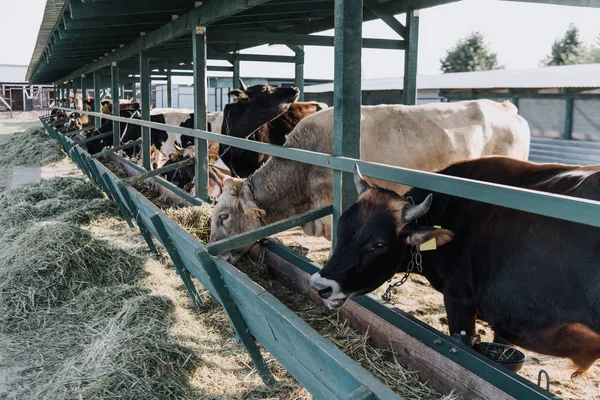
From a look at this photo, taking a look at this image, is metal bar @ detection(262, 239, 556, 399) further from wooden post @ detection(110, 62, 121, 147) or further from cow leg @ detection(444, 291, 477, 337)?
wooden post @ detection(110, 62, 121, 147)

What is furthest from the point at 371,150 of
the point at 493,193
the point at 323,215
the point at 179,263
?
the point at 493,193

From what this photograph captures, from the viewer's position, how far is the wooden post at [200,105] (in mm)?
7000

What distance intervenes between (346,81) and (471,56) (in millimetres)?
76693

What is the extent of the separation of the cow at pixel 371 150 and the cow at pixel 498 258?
6.54ft

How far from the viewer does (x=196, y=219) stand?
21.2ft

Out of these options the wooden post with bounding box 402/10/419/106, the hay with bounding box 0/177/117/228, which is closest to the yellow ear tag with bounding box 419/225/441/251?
the wooden post with bounding box 402/10/419/106

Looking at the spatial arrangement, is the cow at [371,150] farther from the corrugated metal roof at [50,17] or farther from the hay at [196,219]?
the corrugated metal roof at [50,17]

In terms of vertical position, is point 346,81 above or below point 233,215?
above

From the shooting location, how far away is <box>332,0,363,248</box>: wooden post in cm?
372

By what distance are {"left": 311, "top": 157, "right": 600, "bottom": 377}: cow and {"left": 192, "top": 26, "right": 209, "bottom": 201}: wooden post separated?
4.21m

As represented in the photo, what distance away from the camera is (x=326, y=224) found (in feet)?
19.5

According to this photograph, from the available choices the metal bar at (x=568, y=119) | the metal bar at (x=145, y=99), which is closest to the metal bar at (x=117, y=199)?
the metal bar at (x=145, y=99)

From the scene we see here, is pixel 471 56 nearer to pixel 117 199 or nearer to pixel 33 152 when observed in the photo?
pixel 33 152

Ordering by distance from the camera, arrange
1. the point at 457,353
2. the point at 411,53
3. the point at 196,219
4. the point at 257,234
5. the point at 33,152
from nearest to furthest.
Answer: the point at 457,353
the point at 257,234
the point at 196,219
the point at 411,53
the point at 33,152
